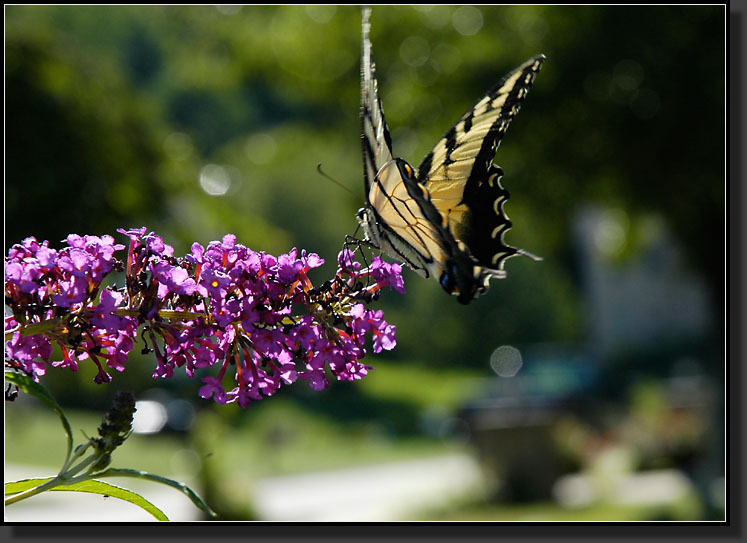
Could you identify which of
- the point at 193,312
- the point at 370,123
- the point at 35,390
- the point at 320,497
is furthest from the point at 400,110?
the point at 35,390

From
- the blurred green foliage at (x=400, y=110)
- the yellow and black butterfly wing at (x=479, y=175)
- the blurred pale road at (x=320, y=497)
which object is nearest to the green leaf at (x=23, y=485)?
the yellow and black butterfly wing at (x=479, y=175)

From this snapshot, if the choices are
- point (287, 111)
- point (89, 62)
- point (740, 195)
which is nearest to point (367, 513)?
point (89, 62)

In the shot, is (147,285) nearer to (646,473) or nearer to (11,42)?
(11,42)

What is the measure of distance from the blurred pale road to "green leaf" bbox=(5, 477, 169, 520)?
490cm

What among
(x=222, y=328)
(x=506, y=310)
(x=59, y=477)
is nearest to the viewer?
(x=59, y=477)

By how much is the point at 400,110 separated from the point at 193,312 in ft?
18.7

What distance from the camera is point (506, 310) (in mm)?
17375

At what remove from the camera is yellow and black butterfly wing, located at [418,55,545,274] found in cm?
191

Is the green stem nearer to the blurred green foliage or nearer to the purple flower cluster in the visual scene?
the purple flower cluster

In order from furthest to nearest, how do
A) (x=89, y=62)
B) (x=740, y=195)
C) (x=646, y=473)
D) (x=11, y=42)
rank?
(x=646, y=473) < (x=89, y=62) < (x=11, y=42) < (x=740, y=195)

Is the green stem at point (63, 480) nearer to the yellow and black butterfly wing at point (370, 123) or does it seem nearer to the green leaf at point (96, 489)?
the green leaf at point (96, 489)

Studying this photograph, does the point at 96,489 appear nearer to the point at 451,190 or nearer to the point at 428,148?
the point at 451,190

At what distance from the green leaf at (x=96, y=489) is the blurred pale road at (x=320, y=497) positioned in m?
4.90

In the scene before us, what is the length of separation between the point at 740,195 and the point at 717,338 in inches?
191
